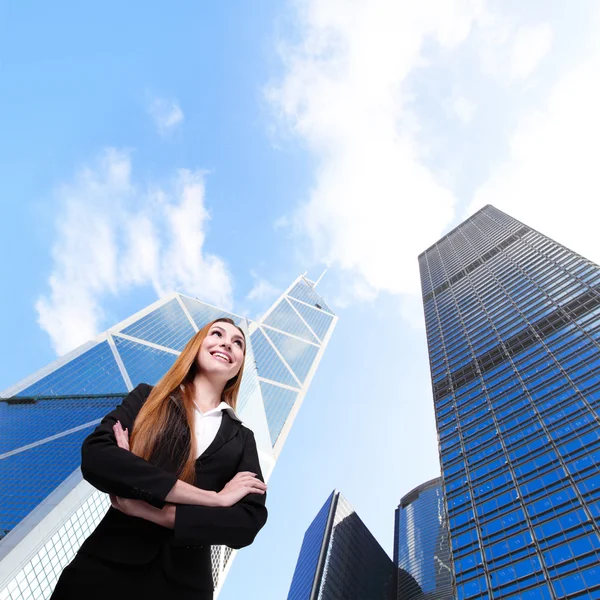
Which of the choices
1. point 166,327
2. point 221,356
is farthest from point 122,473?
point 166,327

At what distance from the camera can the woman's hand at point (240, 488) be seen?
2.13 meters

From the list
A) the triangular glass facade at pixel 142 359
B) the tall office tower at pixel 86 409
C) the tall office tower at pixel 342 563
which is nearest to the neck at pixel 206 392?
the tall office tower at pixel 86 409

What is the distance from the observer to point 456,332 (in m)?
70.4

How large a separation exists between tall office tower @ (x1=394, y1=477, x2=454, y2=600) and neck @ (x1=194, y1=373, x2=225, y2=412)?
80.1 meters

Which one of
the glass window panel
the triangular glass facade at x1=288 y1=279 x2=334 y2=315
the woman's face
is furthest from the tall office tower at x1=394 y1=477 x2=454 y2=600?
the woman's face

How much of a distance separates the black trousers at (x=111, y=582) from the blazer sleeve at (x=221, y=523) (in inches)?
9.2

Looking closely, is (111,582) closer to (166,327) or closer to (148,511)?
(148,511)

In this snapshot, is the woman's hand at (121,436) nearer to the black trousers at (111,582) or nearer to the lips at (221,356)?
the black trousers at (111,582)

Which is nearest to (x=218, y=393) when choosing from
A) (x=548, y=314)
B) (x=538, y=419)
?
(x=538, y=419)

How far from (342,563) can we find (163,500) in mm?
86565

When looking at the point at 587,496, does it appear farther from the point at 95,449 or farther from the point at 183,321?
the point at 183,321

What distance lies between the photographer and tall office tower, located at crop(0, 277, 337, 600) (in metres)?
45.3

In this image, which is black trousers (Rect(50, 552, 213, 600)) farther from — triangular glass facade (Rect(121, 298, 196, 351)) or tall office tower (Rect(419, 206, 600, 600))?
triangular glass facade (Rect(121, 298, 196, 351))

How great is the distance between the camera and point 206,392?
114 inches
